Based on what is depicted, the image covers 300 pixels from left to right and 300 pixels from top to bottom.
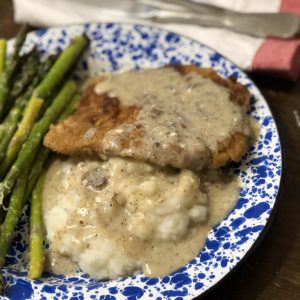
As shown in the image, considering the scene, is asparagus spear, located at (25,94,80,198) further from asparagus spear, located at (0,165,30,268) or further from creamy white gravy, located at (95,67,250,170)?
creamy white gravy, located at (95,67,250,170)

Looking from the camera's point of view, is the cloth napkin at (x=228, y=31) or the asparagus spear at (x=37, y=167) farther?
the cloth napkin at (x=228, y=31)

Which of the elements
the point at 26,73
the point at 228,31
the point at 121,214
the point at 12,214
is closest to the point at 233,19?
the point at 228,31

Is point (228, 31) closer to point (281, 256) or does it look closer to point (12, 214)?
point (281, 256)

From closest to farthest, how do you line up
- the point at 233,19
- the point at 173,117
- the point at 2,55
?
the point at 173,117
the point at 2,55
the point at 233,19

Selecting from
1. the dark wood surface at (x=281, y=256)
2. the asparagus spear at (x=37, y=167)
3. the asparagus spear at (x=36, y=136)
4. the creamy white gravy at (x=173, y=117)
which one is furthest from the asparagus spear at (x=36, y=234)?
the dark wood surface at (x=281, y=256)

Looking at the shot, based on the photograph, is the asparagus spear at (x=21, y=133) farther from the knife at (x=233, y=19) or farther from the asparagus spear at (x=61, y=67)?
the knife at (x=233, y=19)

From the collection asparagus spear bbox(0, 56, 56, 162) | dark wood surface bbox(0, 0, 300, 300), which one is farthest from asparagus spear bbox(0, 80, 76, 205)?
dark wood surface bbox(0, 0, 300, 300)

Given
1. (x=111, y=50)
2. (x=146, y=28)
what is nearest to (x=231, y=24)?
(x=146, y=28)
